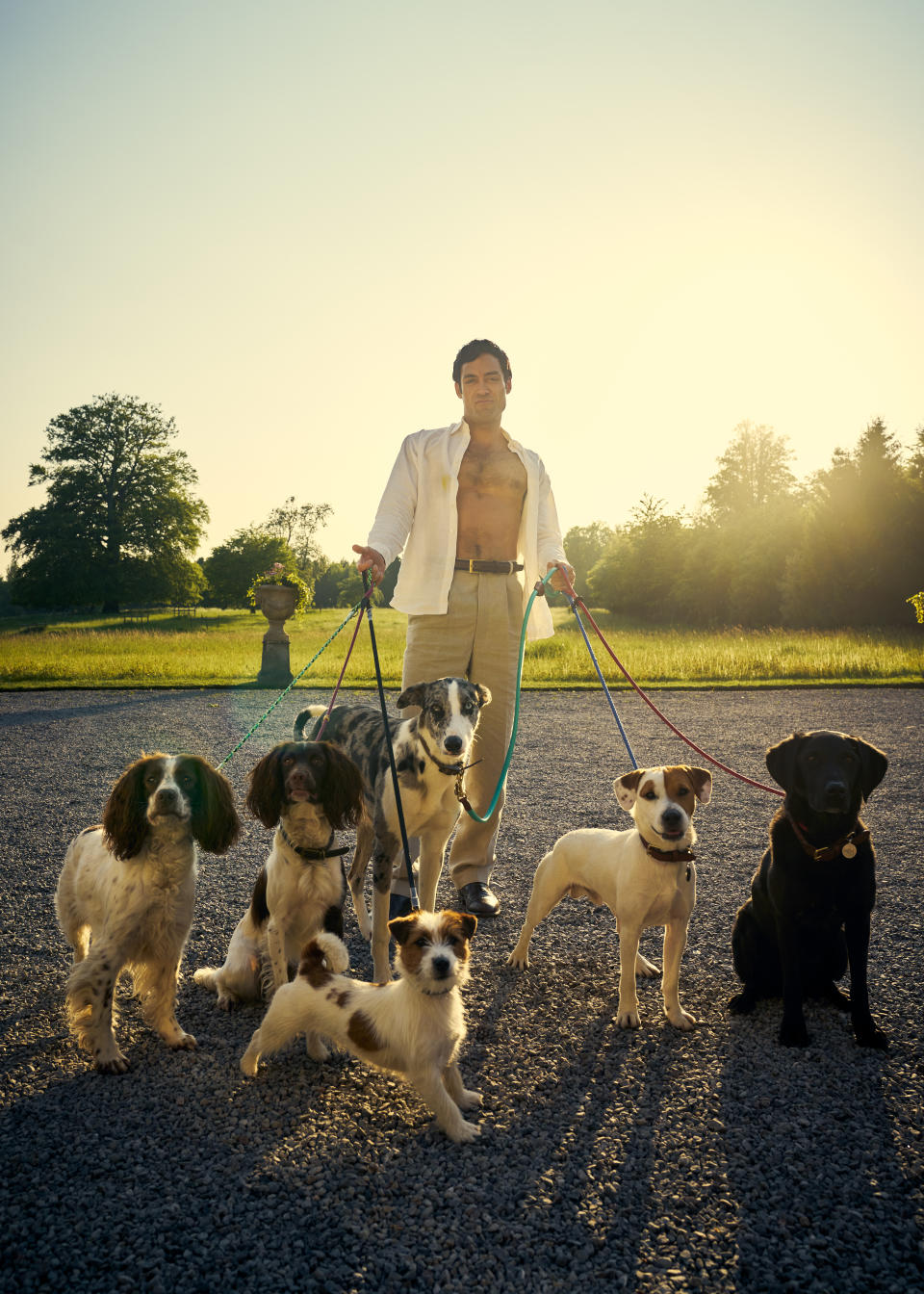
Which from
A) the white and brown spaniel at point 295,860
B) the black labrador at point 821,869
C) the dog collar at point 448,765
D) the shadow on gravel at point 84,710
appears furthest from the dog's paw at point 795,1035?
the shadow on gravel at point 84,710

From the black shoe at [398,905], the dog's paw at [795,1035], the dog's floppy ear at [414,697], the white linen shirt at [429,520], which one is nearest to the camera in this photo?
the dog's paw at [795,1035]

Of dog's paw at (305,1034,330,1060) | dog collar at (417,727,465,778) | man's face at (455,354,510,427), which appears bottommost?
dog's paw at (305,1034,330,1060)

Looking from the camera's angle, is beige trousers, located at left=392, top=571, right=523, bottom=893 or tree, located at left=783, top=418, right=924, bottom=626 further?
tree, located at left=783, top=418, right=924, bottom=626

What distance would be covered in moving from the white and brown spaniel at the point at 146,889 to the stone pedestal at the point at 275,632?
12.4m

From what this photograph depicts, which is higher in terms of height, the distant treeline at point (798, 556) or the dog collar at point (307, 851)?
the distant treeline at point (798, 556)

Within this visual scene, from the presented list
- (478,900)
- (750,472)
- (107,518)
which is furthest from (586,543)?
(478,900)

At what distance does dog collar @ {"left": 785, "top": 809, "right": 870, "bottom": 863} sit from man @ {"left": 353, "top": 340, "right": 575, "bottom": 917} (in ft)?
6.36

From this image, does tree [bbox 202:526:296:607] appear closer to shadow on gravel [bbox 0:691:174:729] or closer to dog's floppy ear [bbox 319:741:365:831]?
shadow on gravel [bbox 0:691:174:729]

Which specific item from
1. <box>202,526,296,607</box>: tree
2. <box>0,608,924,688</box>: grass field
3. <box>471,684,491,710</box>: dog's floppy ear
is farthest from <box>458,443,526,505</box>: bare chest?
<box>202,526,296,607</box>: tree

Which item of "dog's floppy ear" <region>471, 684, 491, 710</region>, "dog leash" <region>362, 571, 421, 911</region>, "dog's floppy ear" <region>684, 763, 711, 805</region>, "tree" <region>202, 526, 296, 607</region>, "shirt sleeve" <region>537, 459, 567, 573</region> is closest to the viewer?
"dog's floppy ear" <region>684, 763, 711, 805</region>

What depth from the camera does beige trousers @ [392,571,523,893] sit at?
15.0 ft

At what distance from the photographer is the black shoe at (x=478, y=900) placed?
4410mm

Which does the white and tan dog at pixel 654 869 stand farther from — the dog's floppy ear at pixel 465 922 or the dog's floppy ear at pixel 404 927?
the dog's floppy ear at pixel 404 927

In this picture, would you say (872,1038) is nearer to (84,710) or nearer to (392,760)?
(392,760)
